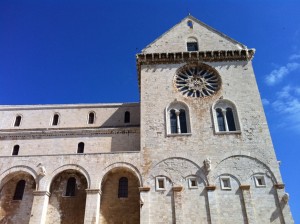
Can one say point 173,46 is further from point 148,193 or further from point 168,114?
point 148,193

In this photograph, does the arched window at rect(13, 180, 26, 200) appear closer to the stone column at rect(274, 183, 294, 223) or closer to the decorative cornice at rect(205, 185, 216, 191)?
the decorative cornice at rect(205, 185, 216, 191)

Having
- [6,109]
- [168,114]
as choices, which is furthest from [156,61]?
[6,109]

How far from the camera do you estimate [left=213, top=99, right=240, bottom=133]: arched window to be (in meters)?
21.0

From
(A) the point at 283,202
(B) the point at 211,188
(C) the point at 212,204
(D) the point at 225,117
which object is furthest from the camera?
(D) the point at 225,117

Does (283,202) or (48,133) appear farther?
(48,133)

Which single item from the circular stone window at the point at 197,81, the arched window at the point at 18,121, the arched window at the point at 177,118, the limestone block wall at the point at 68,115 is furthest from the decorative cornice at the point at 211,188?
the arched window at the point at 18,121

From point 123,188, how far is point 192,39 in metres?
13.7

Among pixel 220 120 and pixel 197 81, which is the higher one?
pixel 197 81

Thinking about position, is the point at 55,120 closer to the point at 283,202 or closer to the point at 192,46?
the point at 192,46

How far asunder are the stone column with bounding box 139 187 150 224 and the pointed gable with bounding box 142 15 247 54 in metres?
11.5

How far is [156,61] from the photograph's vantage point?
24250 mm

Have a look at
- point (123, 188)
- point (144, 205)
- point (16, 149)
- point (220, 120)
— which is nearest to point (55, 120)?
point (16, 149)

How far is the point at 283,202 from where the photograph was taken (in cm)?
1772

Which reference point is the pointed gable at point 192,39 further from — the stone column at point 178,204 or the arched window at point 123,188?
the stone column at point 178,204
